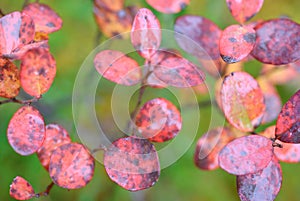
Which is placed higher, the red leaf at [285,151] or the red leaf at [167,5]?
the red leaf at [167,5]

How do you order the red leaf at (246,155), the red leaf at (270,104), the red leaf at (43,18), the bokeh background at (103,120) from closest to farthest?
the red leaf at (246,155) → the red leaf at (43,18) → the red leaf at (270,104) → the bokeh background at (103,120)

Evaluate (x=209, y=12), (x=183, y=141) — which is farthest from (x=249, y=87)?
(x=209, y=12)

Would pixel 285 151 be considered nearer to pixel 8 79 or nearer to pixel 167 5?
pixel 167 5

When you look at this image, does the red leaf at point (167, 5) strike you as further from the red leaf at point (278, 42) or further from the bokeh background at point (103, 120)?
the bokeh background at point (103, 120)

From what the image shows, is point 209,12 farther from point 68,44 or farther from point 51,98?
point 51,98

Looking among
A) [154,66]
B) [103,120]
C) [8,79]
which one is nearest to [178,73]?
[154,66]

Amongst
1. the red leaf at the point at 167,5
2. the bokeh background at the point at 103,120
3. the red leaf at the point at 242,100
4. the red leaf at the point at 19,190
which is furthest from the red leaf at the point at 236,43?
the bokeh background at the point at 103,120
